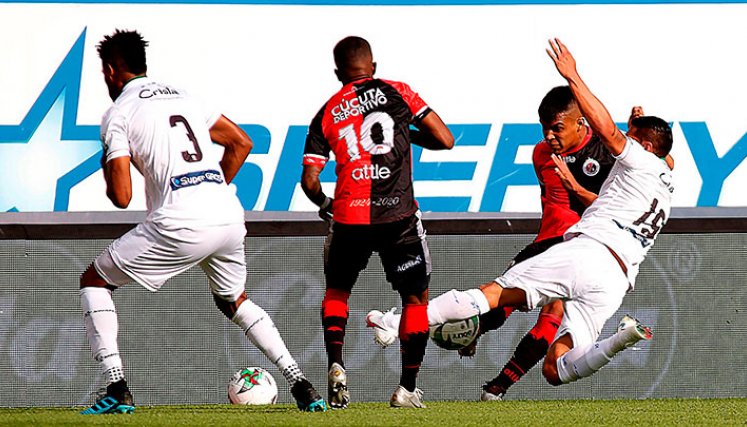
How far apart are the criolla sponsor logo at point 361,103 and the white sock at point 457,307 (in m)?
0.92

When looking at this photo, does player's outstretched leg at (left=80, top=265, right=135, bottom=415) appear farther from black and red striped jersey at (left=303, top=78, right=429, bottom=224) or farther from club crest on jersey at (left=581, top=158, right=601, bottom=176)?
club crest on jersey at (left=581, top=158, right=601, bottom=176)

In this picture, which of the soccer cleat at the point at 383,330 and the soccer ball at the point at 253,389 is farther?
the soccer ball at the point at 253,389

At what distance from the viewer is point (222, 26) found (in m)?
9.30

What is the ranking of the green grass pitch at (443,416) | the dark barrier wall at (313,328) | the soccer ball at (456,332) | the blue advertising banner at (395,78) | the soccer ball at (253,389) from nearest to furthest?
the green grass pitch at (443,416), the soccer ball at (456,332), the soccer ball at (253,389), the dark barrier wall at (313,328), the blue advertising banner at (395,78)

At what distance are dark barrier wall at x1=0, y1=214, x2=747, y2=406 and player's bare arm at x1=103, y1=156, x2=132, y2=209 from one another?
2.79 m

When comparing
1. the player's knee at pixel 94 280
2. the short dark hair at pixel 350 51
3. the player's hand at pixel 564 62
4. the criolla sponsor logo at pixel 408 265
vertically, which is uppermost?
the player's hand at pixel 564 62

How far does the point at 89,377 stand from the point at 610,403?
10.0ft

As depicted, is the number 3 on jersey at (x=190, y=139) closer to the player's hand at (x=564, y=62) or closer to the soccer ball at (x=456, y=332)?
the soccer ball at (x=456, y=332)

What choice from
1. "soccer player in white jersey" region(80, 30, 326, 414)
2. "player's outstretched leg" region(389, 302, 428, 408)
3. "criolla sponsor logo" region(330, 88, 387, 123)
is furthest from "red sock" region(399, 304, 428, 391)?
"criolla sponsor logo" region(330, 88, 387, 123)

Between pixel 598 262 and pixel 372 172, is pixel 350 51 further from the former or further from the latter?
pixel 598 262

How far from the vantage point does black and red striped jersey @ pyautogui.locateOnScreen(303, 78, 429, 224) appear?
6.74 metres

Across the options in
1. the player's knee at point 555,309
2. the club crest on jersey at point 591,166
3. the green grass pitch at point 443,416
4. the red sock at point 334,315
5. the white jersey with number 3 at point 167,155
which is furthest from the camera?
the player's knee at point 555,309

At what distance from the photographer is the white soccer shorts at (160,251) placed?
6.15 meters

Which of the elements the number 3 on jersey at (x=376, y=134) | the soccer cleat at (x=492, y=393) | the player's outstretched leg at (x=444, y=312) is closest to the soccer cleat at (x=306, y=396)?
the player's outstretched leg at (x=444, y=312)
